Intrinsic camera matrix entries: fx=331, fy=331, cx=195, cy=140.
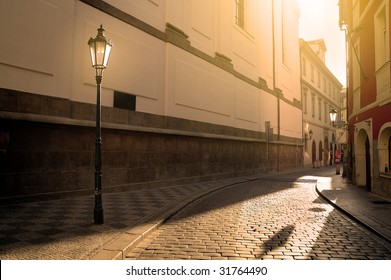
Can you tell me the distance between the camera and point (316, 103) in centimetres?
3725

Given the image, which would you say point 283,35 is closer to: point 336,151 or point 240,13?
point 240,13

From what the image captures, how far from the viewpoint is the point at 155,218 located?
666 cm

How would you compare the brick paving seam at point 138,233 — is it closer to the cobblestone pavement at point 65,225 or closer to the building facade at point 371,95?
the cobblestone pavement at point 65,225

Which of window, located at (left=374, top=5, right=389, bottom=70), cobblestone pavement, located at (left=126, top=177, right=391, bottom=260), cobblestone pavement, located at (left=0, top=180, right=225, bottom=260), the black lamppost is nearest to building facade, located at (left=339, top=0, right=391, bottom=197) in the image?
window, located at (left=374, top=5, right=389, bottom=70)

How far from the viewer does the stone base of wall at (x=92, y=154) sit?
7.78 m

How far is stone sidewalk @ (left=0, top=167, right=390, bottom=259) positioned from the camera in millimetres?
4406

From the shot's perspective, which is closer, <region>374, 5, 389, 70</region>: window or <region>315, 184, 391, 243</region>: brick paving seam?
<region>315, 184, 391, 243</region>: brick paving seam

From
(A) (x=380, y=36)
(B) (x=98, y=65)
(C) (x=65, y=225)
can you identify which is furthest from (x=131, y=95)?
(A) (x=380, y=36)

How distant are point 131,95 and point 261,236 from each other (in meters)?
7.37

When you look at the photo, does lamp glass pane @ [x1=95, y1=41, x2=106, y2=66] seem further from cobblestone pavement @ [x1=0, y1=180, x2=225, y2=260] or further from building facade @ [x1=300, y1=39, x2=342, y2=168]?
building facade @ [x1=300, y1=39, x2=342, y2=168]

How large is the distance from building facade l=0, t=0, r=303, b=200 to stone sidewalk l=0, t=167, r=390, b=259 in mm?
1217

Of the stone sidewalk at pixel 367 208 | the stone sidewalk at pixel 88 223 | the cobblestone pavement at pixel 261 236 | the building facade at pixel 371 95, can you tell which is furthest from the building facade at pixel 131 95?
the stone sidewalk at pixel 367 208

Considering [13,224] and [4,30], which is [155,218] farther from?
[4,30]
